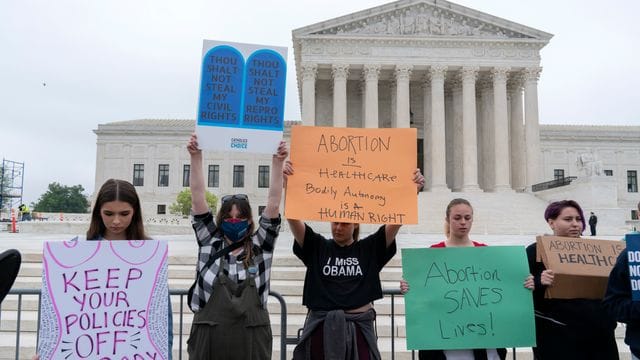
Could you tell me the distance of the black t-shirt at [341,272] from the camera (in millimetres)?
3643

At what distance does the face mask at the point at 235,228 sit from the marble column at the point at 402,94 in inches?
1408

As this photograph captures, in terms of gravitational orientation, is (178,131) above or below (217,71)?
above

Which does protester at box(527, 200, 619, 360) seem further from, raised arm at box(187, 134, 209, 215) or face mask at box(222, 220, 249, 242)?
raised arm at box(187, 134, 209, 215)

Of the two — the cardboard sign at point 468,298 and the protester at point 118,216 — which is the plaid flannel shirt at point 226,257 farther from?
the cardboard sign at point 468,298

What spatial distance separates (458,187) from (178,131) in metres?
34.9

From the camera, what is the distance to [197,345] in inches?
128

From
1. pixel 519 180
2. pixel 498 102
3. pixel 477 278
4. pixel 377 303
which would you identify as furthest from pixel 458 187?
pixel 477 278

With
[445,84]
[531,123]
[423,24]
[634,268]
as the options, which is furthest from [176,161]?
[634,268]

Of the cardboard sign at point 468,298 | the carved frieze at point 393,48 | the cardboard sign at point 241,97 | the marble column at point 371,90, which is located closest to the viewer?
the cardboard sign at point 468,298

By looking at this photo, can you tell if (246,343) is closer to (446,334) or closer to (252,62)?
(446,334)

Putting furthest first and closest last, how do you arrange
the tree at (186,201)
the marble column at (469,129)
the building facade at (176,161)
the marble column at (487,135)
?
the building facade at (176,161), the tree at (186,201), the marble column at (487,135), the marble column at (469,129)

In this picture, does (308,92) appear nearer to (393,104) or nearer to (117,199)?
(393,104)

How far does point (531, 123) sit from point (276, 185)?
3908cm

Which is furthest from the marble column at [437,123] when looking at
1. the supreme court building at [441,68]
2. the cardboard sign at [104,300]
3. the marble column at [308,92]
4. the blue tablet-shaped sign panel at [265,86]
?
the cardboard sign at [104,300]
